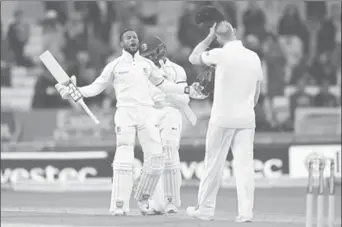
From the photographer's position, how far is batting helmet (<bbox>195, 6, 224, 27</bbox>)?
1341cm

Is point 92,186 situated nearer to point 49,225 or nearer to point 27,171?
point 27,171

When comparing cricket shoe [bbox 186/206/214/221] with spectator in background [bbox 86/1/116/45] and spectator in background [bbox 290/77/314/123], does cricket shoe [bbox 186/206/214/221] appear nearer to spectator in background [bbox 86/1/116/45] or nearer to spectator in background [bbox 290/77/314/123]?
spectator in background [bbox 290/77/314/123]

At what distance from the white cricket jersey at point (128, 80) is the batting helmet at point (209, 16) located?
1560 millimetres

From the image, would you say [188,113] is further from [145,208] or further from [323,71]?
[323,71]

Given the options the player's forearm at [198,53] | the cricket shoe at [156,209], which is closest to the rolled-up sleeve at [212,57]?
the player's forearm at [198,53]

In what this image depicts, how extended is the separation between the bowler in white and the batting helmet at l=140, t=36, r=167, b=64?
5.21 feet

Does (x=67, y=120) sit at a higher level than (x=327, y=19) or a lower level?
lower

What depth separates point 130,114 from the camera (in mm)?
14836

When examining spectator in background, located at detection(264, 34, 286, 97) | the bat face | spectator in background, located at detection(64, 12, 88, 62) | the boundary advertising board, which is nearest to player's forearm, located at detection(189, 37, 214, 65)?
the bat face

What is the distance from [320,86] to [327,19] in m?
2.12

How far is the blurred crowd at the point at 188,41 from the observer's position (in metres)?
24.8

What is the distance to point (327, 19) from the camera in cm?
2708

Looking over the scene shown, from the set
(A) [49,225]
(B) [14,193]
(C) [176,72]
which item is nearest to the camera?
(A) [49,225]

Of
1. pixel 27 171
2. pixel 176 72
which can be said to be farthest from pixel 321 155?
pixel 176 72
